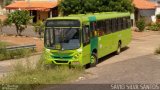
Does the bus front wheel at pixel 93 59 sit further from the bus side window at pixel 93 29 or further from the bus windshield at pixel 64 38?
the bus windshield at pixel 64 38

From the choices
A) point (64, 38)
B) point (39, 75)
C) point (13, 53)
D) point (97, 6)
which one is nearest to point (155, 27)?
point (97, 6)

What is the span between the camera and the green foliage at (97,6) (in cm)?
3925

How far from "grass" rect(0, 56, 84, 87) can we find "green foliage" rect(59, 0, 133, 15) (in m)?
22.5

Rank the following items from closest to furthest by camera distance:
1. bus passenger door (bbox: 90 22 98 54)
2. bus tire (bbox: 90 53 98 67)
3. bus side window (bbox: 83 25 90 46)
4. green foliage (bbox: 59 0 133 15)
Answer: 1. bus side window (bbox: 83 25 90 46)
2. bus passenger door (bbox: 90 22 98 54)
3. bus tire (bbox: 90 53 98 67)
4. green foliage (bbox: 59 0 133 15)

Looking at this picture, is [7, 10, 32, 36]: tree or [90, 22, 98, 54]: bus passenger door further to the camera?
[7, 10, 32, 36]: tree

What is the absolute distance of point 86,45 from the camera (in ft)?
60.3

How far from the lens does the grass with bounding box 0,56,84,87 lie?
13648mm

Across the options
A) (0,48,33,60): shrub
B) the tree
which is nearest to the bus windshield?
(0,48,33,60): shrub

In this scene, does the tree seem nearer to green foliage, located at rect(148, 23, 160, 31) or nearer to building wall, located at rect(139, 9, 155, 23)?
green foliage, located at rect(148, 23, 160, 31)

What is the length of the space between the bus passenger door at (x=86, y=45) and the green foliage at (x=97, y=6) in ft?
67.4

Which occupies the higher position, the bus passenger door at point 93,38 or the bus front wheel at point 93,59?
the bus passenger door at point 93,38

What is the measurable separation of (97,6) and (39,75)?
1004 inches

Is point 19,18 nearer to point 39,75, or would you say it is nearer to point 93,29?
point 93,29

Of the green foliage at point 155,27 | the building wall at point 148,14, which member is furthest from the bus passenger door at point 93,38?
the building wall at point 148,14
